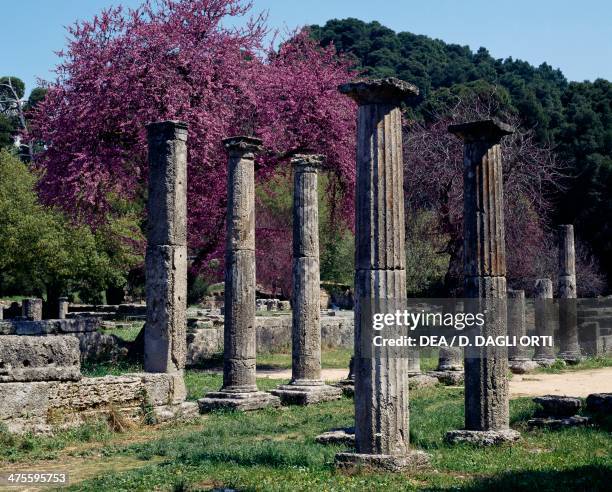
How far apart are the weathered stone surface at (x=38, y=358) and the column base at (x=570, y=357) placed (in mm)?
16864

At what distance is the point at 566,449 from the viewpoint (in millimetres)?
10086

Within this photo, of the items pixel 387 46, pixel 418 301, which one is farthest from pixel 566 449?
pixel 387 46

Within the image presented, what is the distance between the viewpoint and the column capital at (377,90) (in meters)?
9.09

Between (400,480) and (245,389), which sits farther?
(245,389)

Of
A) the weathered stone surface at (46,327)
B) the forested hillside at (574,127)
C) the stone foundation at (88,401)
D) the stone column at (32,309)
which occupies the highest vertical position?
the forested hillside at (574,127)

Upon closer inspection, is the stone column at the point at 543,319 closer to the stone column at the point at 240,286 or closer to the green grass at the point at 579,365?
the green grass at the point at 579,365

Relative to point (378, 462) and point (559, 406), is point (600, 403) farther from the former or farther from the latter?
point (378, 462)

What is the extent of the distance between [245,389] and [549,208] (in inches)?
1115

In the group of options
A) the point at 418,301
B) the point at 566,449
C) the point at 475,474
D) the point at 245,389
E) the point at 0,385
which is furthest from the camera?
the point at 418,301

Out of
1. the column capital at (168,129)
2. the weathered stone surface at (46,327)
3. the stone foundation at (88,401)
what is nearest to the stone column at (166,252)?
the column capital at (168,129)

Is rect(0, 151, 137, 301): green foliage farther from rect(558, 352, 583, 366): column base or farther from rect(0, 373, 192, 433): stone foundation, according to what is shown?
rect(0, 373, 192, 433): stone foundation

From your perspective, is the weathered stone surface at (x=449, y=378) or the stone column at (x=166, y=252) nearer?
the stone column at (x=166, y=252)

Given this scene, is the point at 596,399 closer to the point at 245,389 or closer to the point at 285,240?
the point at 245,389

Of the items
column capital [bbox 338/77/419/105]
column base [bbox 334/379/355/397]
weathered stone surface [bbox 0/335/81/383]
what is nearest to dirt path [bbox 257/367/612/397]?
column base [bbox 334/379/355/397]
